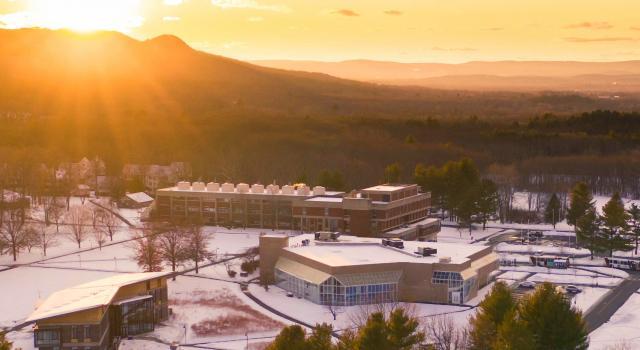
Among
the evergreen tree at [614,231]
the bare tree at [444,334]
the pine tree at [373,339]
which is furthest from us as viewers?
the evergreen tree at [614,231]

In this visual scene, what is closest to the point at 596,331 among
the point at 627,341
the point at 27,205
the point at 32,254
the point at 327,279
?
the point at 627,341

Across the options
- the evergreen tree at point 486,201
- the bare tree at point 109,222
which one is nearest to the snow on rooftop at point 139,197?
the bare tree at point 109,222

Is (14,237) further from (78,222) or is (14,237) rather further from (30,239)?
(78,222)

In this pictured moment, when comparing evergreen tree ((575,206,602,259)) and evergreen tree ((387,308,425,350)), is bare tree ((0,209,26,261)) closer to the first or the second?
evergreen tree ((387,308,425,350))

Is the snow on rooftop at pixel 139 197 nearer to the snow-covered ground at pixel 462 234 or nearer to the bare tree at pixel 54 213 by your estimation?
the bare tree at pixel 54 213

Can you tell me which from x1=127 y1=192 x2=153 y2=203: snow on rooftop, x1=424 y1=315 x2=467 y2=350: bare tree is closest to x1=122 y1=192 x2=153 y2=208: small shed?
x1=127 y1=192 x2=153 y2=203: snow on rooftop

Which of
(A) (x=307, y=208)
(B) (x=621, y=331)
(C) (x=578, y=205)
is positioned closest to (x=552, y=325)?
(B) (x=621, y=331)

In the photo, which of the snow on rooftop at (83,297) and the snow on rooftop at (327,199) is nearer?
the snow on rooftop at (83,297)
